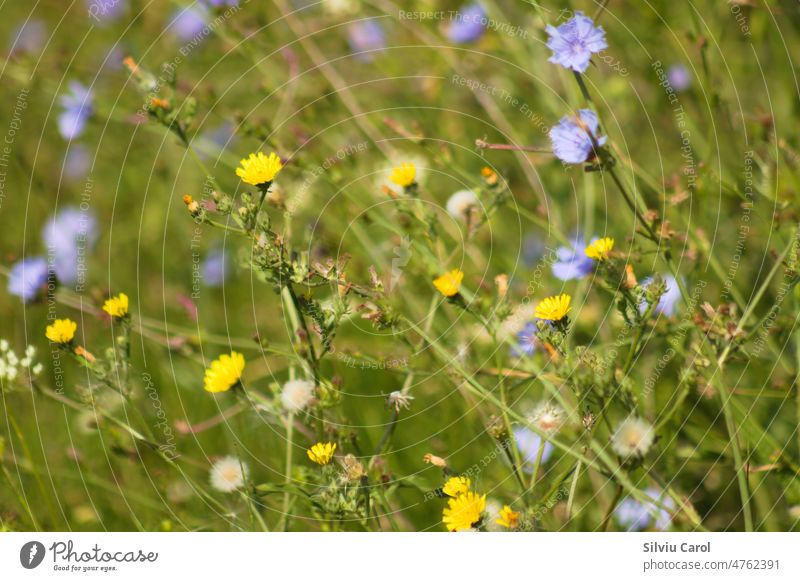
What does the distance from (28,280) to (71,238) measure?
0.68 metres

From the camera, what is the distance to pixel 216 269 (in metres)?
1.88

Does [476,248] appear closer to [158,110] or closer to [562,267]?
[562,267]

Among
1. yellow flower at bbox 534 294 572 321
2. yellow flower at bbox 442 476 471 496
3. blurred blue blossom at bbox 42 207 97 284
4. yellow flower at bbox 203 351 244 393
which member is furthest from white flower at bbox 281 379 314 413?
blurred blue blossom at bbox 42 207 97 284

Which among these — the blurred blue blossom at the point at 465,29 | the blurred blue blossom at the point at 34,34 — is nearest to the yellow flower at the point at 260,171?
the blurred blue blossom at the point at 465,29

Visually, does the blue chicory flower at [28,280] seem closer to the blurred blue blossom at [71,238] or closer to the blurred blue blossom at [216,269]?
the blurred blue blossom at [71,238]

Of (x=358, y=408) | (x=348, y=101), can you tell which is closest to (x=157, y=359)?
(x=358, y=408)

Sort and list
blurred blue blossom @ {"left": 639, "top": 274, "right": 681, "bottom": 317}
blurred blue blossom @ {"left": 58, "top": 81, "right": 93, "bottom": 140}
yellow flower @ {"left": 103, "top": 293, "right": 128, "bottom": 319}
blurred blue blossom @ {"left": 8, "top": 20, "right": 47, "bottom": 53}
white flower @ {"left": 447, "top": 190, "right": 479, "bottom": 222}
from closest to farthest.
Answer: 1. yellow flower @ {"left": 103, "top": 293, "right": 128, "bottom": 319}
2. blurred blue blossom @ {"left": 639, "top": 274, "right": 681, "bottom": 317}
3. white flower @ {"left": 447, "top": 190, "right": 479, "bottom": 222}
4. blurred blue blossom @ {"left": 58, "top": 81, "right": 93, "bottom": 140}
5. blurred blue blossom @ {"left": 8, "top": 20, "right": 47, "bottom": 53}

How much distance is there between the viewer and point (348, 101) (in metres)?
1.57

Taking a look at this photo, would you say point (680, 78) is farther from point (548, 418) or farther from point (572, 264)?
point (548, 418)

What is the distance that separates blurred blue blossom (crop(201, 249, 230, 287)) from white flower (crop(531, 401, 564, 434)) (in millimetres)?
908

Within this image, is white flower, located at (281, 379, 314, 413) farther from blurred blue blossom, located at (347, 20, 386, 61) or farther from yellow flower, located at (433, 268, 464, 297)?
blurred blue blossom, located at (347, 20, 386, 61)

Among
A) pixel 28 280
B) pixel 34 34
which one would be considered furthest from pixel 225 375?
pixel 34 34

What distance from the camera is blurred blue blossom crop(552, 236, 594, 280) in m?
1.23

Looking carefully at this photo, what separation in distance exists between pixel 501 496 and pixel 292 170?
68cm
